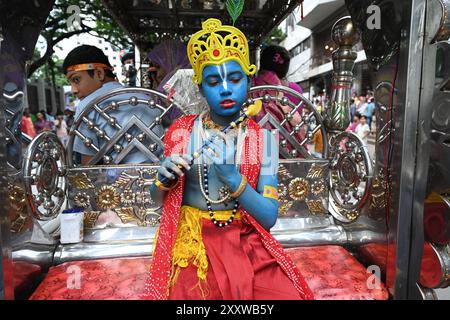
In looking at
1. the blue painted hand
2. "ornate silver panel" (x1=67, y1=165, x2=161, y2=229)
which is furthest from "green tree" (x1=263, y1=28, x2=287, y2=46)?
the blue painted hand

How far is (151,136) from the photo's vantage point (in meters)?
2.37

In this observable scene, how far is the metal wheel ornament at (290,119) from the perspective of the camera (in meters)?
2.49

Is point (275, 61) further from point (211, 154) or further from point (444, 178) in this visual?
point (211, 154)

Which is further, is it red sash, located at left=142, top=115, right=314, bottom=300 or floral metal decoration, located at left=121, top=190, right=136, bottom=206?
floral metal decoration, located at left=121, top=190, right=136, bottom=206

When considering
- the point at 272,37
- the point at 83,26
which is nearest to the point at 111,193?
the point at 83,26

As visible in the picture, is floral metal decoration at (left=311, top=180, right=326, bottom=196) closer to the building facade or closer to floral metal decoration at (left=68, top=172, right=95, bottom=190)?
floral metal decoration at (left=68, top=172, right=95, bottom=190)

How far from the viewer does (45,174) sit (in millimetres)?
2039

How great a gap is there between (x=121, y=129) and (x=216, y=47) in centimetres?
128

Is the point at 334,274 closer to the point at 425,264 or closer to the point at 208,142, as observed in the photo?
the point at 425,264

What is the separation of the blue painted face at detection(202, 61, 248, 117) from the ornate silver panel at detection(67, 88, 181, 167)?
1016 mm

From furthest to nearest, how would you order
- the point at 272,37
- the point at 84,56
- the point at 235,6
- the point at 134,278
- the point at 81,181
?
the point at 272,37 → the point at 84,56 → the point at 81,181 → the point at 134,278 → the point at 235,6

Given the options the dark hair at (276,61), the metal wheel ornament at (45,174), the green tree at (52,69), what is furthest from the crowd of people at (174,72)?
the green tree at (52,69)

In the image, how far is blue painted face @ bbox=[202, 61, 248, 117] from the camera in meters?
1.29
